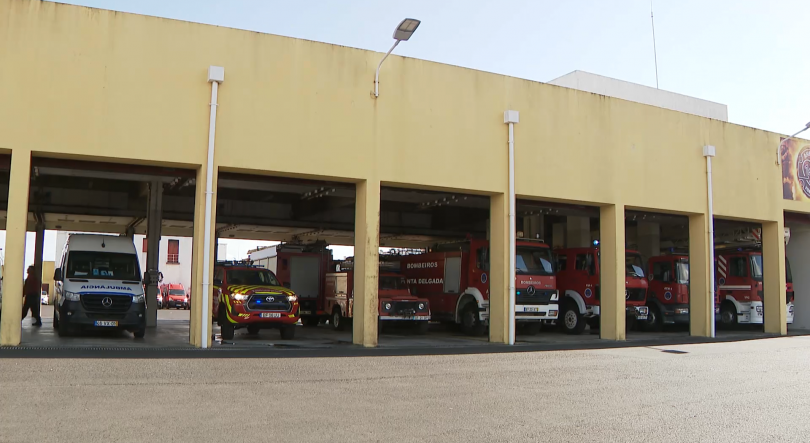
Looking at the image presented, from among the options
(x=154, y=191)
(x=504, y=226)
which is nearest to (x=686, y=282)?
(x=504, y=226)

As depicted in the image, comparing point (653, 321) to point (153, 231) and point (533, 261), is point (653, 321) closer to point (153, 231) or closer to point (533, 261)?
point (533, 261)

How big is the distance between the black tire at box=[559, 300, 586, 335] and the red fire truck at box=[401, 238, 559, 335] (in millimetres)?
1774

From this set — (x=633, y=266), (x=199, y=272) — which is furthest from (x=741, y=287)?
(x=199, y=272)

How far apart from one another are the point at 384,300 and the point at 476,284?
2.69 meters

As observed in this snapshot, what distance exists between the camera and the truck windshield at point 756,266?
952 inches

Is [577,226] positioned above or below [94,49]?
below

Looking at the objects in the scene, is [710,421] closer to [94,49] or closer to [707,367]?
[707,367]

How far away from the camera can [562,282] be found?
2195cm

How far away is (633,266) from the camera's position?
874 inches

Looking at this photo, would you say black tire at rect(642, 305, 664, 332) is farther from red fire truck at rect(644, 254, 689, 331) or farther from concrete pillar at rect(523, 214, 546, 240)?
concrete pillar at rect(523, 214, 546, 240)

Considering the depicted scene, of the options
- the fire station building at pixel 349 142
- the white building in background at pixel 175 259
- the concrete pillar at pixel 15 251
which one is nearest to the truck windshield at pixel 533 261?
the fire station building at pixel 349 142

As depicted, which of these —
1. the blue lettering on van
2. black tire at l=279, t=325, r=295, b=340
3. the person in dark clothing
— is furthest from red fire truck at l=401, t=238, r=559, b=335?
the person in dark clothing

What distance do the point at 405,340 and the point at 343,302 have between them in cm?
358

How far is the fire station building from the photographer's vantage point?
44.3 feet
